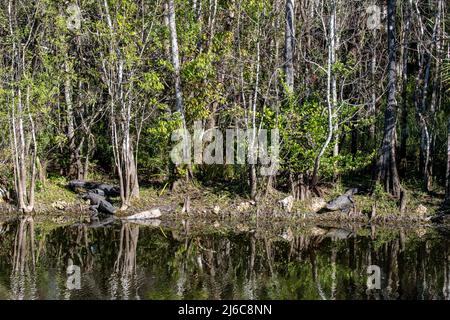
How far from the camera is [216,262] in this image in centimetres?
1296

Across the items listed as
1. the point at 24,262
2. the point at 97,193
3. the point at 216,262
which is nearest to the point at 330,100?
the point at 216,262

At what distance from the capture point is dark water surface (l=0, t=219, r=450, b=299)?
10.7 metres

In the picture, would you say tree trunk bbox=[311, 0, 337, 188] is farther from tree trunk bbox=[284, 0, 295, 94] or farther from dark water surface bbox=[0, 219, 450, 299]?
dark water surface bbox=[0, 219, 450, 299]

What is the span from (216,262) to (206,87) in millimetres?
7289

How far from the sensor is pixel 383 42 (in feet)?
71.0

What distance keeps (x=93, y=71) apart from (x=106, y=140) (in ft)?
13.4

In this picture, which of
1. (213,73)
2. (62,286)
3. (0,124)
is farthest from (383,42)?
(62,286)

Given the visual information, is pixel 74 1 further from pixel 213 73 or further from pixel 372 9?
pixel 372 9

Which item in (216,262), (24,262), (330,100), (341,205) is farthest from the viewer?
(330,100)

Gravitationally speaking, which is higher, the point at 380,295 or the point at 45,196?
the point at 45,196

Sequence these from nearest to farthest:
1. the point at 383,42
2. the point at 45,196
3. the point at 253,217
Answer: the point at 253,217 → the point at 45,196 → the point at 383,42

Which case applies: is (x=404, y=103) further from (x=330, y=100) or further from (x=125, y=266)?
(x=125, y=266)

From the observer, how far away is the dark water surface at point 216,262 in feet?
35.0

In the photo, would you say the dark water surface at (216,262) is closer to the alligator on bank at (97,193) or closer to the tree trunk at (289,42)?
the alligator on bank at (97,193)
